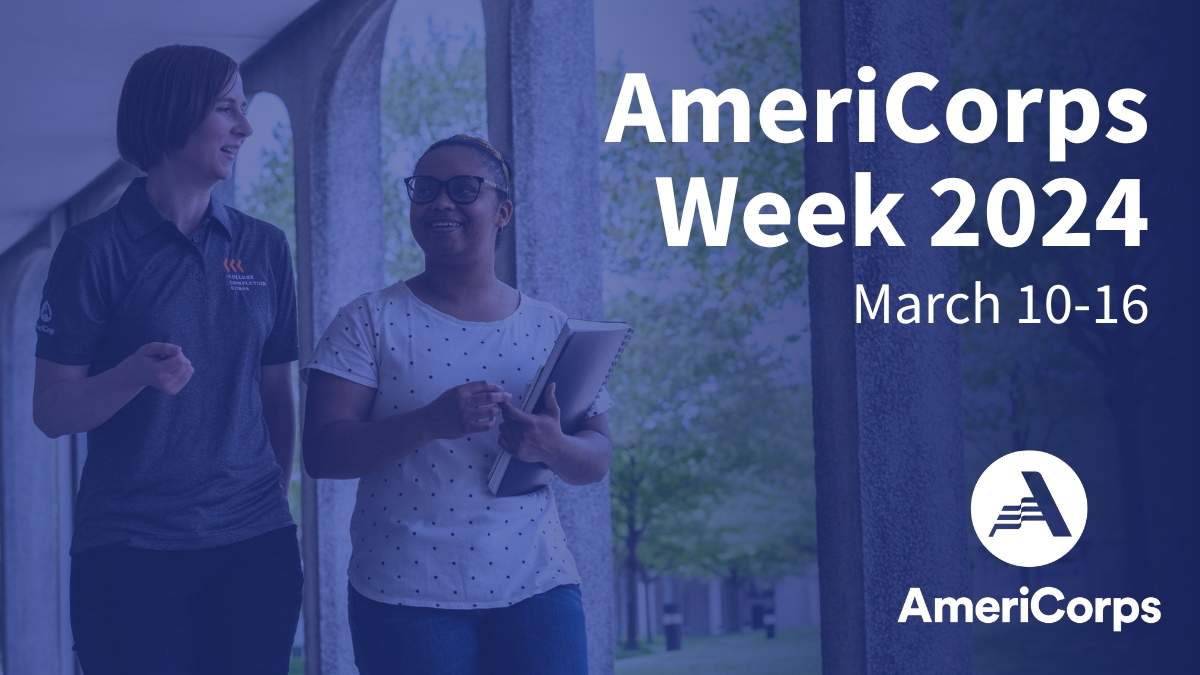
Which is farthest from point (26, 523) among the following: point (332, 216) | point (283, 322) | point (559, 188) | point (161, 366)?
point (161, 366)

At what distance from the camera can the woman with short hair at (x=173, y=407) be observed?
1823 millimetres

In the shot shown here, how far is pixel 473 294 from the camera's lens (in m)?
1.93

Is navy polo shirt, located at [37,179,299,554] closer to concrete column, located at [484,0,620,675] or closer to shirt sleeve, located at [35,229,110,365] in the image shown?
shirt sleeve, located at [35,229,110,365]

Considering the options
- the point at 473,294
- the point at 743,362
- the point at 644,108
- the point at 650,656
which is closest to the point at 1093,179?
the point at 743,362

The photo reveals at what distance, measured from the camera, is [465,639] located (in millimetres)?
1821

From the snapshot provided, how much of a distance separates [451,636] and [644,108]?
2213mm

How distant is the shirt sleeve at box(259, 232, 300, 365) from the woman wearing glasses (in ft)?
0.72

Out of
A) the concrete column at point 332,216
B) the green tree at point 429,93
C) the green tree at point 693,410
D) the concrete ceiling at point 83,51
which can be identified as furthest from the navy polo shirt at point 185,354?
the green tree at point 429,93

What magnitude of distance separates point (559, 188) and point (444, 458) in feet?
6.14

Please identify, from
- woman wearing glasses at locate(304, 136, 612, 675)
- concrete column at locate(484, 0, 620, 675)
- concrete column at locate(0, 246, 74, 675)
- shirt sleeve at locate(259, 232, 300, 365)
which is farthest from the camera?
concrete column at locate(0, 246, 74, 675)

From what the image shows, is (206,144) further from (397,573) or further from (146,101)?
(397,573)

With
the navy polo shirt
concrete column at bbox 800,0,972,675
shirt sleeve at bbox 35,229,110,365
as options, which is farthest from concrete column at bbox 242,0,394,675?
shirt sleeve at bbox 35,229,110,365

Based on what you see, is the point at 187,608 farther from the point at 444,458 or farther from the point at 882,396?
the point at 882,396

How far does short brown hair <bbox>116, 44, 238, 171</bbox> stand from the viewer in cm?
191
